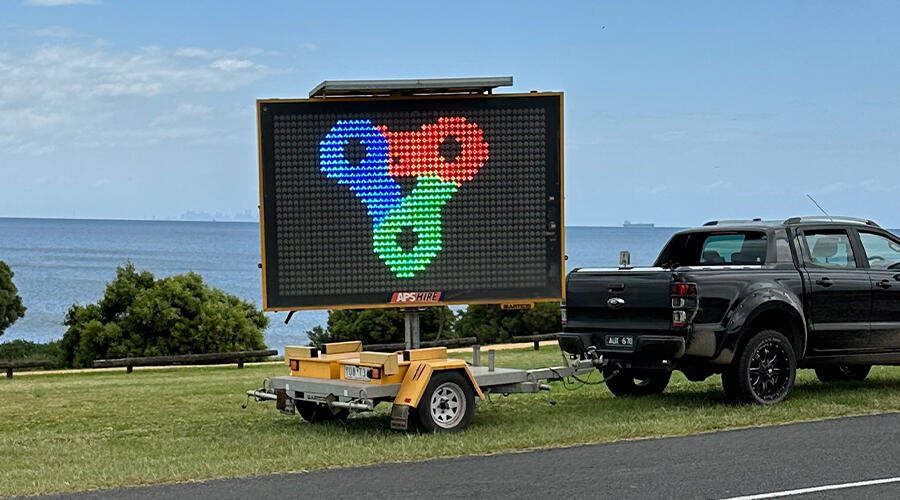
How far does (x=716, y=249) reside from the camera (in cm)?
1505

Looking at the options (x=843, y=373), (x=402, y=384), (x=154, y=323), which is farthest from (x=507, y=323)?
(x=402, y=384)

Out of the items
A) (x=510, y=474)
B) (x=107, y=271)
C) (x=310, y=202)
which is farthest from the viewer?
(x=107, y=271)

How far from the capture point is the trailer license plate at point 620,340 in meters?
13.8

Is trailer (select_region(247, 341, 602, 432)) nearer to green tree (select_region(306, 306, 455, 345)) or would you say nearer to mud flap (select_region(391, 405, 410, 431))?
mud flap (select_region(391, 405, 410, 431))

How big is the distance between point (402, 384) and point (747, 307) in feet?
12.9

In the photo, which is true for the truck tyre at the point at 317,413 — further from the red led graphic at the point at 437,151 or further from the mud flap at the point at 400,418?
the red led graphic at the point at 437,151

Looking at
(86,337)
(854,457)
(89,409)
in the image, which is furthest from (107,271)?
(854,457)

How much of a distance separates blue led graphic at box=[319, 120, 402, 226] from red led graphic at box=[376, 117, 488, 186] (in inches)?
3.7

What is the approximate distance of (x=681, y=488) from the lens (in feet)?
30.9

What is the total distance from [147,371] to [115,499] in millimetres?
23249

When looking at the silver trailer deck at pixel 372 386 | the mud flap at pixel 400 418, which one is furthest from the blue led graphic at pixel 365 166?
the mud flap at pixel 400 418

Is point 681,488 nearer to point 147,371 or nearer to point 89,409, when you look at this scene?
point 89,409

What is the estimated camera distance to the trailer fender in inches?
480

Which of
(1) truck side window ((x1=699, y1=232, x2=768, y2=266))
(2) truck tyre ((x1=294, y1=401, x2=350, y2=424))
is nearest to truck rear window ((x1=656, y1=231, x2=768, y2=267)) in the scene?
(1) truck side window ((x1=699, y1=232, x2=768, y2=266))
